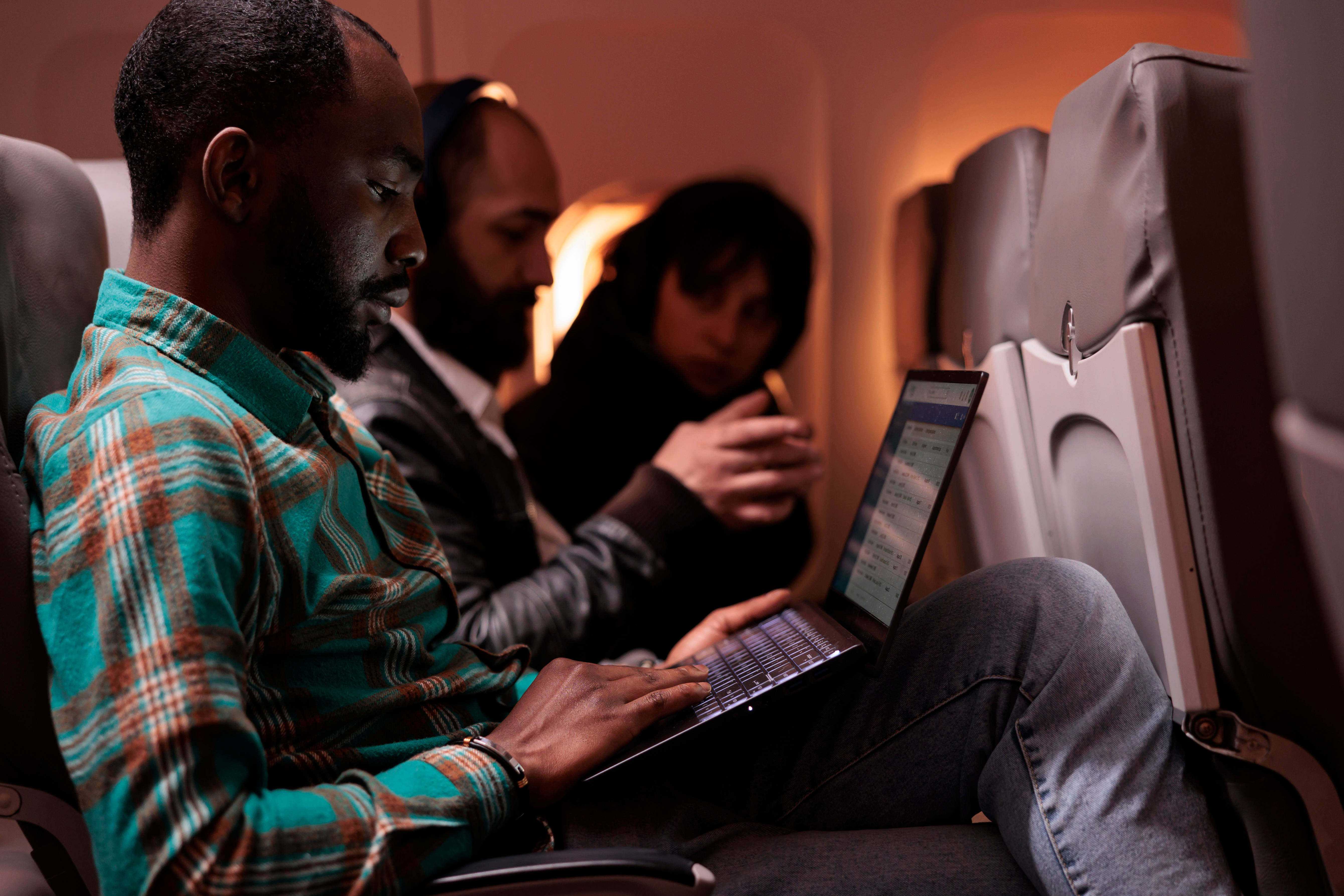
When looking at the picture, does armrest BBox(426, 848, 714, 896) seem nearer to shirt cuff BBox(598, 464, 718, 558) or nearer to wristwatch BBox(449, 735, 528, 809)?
wristwatch BBox(449, 735, 528, 809)

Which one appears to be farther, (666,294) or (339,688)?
(666,294)

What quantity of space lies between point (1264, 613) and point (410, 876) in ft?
2.25

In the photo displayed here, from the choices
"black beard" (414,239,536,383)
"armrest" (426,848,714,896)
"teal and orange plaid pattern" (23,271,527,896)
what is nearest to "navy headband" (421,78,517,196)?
"black beard" (414,239,536,383)

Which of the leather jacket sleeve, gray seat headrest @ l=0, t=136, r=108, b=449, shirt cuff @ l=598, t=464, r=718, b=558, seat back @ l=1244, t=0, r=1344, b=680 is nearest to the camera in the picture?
seat back @ l=1244, t=0, r=1344, b=680

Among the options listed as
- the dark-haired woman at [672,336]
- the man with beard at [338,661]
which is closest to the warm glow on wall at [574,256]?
the dark-haired woman at [672,336]

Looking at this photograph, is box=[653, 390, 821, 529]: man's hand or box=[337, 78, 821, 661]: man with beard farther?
box=[653, 390, 821, 529]: man's hand

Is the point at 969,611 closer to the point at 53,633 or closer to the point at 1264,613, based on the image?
the point at 1264,613

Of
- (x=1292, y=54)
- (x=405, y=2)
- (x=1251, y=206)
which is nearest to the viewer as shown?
(x=1292, y=54)

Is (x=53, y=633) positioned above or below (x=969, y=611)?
above

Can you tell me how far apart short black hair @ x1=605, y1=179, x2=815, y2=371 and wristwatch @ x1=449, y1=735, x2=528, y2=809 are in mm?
1526

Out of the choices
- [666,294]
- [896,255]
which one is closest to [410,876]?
[666,294]

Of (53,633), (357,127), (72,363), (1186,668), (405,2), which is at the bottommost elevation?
(1186,668)

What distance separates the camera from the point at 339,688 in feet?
2.46

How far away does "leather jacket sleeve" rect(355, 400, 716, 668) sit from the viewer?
4.18 feet
